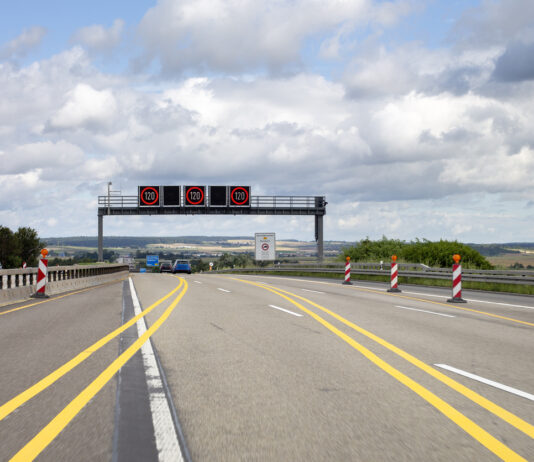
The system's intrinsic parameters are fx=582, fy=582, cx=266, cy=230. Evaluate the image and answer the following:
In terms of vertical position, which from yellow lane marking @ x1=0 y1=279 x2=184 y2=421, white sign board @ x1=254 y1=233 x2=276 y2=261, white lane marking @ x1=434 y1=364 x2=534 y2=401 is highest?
white sign board @ x1=254 y1=233 x2=276 y2=261

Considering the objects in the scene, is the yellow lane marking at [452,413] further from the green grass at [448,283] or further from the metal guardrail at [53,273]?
the green grass at [448,283]

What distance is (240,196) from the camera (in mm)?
50125

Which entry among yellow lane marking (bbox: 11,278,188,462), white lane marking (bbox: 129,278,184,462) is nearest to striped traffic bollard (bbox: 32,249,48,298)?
yellow lane marking (bbox: 11,278,188,462)

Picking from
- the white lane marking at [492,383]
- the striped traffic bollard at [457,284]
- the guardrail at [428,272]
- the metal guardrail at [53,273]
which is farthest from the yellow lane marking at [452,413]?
the guardrail at [428,272]

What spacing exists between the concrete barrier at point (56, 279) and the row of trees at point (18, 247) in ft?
180

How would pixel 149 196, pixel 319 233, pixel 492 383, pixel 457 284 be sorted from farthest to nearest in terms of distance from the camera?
1. pixel 319 233
2. pixel 149 196
3. pixel 457 284
4. pixel 492 383

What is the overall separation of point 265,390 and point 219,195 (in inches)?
1754

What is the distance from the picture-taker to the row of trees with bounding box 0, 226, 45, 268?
8425cm

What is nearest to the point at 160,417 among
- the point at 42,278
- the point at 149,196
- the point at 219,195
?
the point at 42,278

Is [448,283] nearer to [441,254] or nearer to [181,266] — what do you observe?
[441,254]

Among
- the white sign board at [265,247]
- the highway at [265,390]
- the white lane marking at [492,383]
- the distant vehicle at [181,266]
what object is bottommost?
the white lane marking at [492,383]

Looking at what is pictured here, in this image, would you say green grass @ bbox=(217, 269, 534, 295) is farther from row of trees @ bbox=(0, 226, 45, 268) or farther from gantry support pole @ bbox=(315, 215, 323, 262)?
row of trees @ bbox=(0, 226, 45, 268)

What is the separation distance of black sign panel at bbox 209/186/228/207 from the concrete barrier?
48.3ft

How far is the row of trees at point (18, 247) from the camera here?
276 ft
